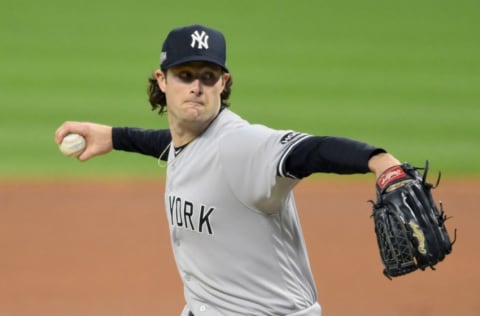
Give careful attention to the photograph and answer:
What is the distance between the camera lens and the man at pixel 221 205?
3.28 meters

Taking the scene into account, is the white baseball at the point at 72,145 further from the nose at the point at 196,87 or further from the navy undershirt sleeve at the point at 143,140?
the nose at the point at 196,87

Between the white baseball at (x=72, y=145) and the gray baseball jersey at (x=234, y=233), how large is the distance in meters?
1.02

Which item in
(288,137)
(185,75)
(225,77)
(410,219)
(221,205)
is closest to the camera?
(410,219)

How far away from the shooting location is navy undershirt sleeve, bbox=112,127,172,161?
4.46m

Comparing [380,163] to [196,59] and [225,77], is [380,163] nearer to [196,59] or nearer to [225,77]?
[196,59]

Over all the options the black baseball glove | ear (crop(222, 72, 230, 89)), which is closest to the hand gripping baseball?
ear (crop(222, 72, 230, 89))

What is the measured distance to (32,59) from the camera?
43.0 feet

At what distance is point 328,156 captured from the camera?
281cm

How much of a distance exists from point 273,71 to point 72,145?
8.95 meters

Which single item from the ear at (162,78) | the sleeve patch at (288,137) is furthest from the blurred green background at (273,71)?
the sleeve patch at (288,137)

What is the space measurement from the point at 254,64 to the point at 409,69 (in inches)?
89.0

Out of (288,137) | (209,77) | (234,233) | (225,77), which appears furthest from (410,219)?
(225,77)

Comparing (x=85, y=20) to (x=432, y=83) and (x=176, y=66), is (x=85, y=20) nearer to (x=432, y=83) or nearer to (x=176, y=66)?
(x=432, y=83)

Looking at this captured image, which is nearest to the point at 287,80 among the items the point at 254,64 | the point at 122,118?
the point at 254,64
